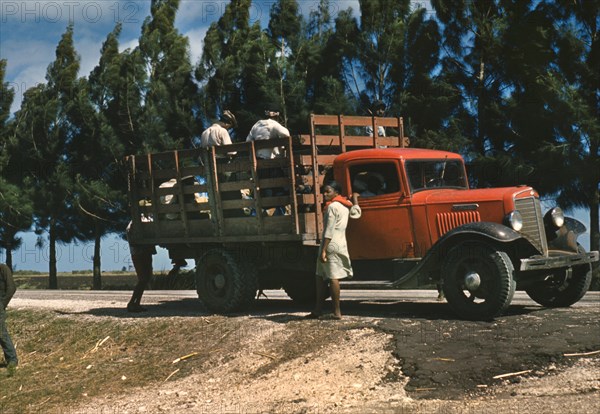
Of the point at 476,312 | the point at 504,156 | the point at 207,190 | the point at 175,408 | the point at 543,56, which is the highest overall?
the point at 543,56

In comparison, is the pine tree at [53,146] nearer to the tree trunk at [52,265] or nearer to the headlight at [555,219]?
the tree trunk at [52,265]

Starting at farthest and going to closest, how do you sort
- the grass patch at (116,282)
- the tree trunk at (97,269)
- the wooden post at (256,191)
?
the tree trunk at (97,269) < the grass patch at (116,282) < the wooden post at (256,191)

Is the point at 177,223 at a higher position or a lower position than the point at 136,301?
higher

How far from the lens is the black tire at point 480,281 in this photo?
10.0 m

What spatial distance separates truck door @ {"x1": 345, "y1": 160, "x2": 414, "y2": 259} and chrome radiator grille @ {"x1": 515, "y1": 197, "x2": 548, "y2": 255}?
1.51m

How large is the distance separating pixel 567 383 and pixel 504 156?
1509 centimetres

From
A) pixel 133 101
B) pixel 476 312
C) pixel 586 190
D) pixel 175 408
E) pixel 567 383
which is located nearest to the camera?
pixel 567 383

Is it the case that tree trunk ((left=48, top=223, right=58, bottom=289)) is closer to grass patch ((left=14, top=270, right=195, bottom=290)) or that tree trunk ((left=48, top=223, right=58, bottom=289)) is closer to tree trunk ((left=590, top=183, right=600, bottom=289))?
grass patch ((left=14, top=270, right=195, bottom=290))

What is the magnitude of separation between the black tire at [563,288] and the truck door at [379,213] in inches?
86.6

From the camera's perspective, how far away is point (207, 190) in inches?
509

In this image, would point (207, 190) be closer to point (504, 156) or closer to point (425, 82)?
point (504, 156)

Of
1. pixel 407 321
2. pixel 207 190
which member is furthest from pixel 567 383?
pixel 207 190

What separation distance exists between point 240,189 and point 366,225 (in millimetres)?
2116

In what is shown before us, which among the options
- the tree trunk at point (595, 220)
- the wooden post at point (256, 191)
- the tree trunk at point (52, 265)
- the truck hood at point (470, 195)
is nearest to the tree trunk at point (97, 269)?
the tree trunk at point (52, 265)
